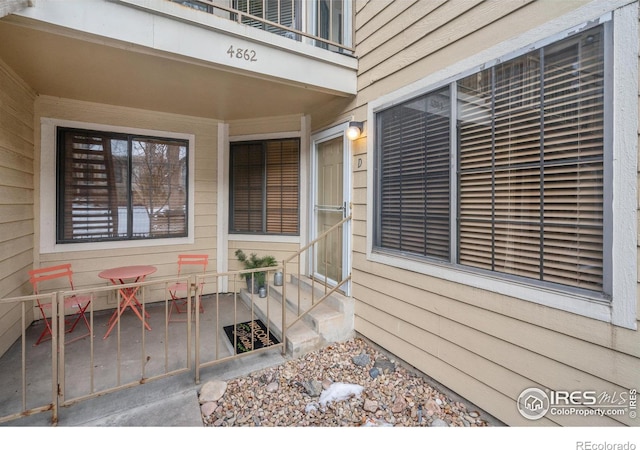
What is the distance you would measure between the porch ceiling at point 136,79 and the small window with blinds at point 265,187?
58cm

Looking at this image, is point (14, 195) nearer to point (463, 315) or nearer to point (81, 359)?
point (81, 359)

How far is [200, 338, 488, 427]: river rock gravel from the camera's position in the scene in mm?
2076

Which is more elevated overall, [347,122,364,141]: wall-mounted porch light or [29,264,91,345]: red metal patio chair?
[347,122,364,141]: wall-mounted porch light

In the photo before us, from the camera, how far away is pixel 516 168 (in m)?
1.89

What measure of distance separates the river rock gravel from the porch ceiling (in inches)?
111

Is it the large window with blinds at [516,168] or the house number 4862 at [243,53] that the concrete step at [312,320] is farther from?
the house number 4862 at [243,53]

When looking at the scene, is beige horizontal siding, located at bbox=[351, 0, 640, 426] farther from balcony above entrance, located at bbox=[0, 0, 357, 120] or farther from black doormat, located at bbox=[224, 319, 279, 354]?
black doormat, located at bbox=[224, 319, 279, 354]

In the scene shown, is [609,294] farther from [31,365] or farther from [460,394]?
[31,365]

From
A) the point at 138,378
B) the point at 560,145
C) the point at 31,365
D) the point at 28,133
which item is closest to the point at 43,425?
the point at 138,378

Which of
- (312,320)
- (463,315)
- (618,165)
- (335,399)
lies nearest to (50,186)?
(312,320)

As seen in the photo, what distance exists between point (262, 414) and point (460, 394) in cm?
151

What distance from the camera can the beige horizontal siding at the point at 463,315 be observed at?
1605 millimetres

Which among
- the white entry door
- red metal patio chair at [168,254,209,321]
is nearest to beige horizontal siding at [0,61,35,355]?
red metal patio chair at [168,254,209,321]
